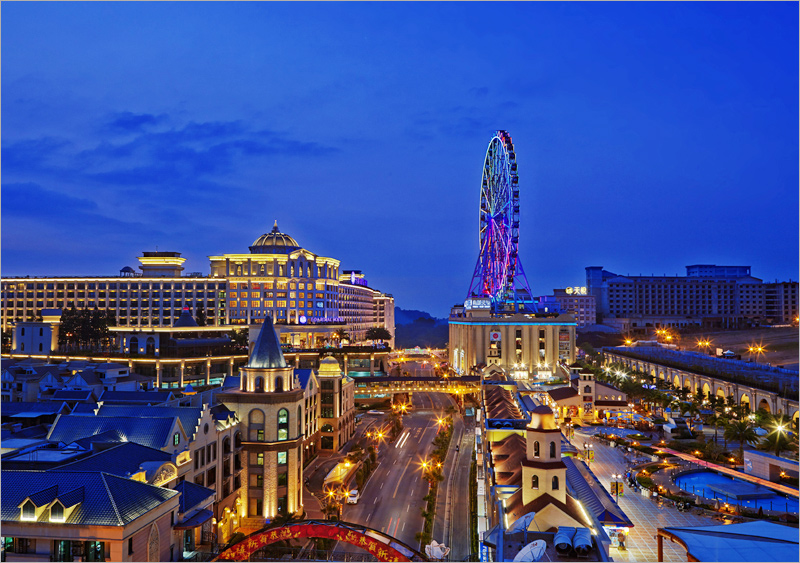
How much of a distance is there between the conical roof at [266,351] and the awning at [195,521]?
13789 millimetres

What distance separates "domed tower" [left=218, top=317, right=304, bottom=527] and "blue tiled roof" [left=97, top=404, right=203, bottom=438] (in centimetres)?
473

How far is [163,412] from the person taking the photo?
1604 inches

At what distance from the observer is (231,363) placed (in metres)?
107

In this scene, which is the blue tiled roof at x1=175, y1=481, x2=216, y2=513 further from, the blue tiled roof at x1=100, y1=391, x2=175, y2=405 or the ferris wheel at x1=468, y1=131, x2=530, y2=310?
the ferris wheel at x1=468, y1=131, x2=530, y2=310

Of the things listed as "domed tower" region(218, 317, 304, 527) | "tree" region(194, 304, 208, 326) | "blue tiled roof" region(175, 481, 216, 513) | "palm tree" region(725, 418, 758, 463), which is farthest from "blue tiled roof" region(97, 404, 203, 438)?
"tree" region(194, 304, 208, 326)

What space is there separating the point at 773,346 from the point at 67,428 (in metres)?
143

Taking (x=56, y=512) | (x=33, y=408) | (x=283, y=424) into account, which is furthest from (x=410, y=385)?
(x=56, y=512)

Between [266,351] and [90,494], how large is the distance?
1940 centimetres

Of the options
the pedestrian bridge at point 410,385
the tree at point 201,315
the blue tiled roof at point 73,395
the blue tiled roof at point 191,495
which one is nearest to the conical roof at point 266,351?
the blue tiled roof at point 191,495

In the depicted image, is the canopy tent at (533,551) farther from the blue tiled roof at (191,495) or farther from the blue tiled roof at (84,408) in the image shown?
the blue tiled roof at (84,408)

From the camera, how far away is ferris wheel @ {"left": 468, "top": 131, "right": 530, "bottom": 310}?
110625mm

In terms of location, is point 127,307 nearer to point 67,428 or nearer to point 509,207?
point 509,207

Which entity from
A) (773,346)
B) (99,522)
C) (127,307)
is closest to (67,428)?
(99,522)

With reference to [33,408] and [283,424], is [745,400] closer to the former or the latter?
[283,424]
